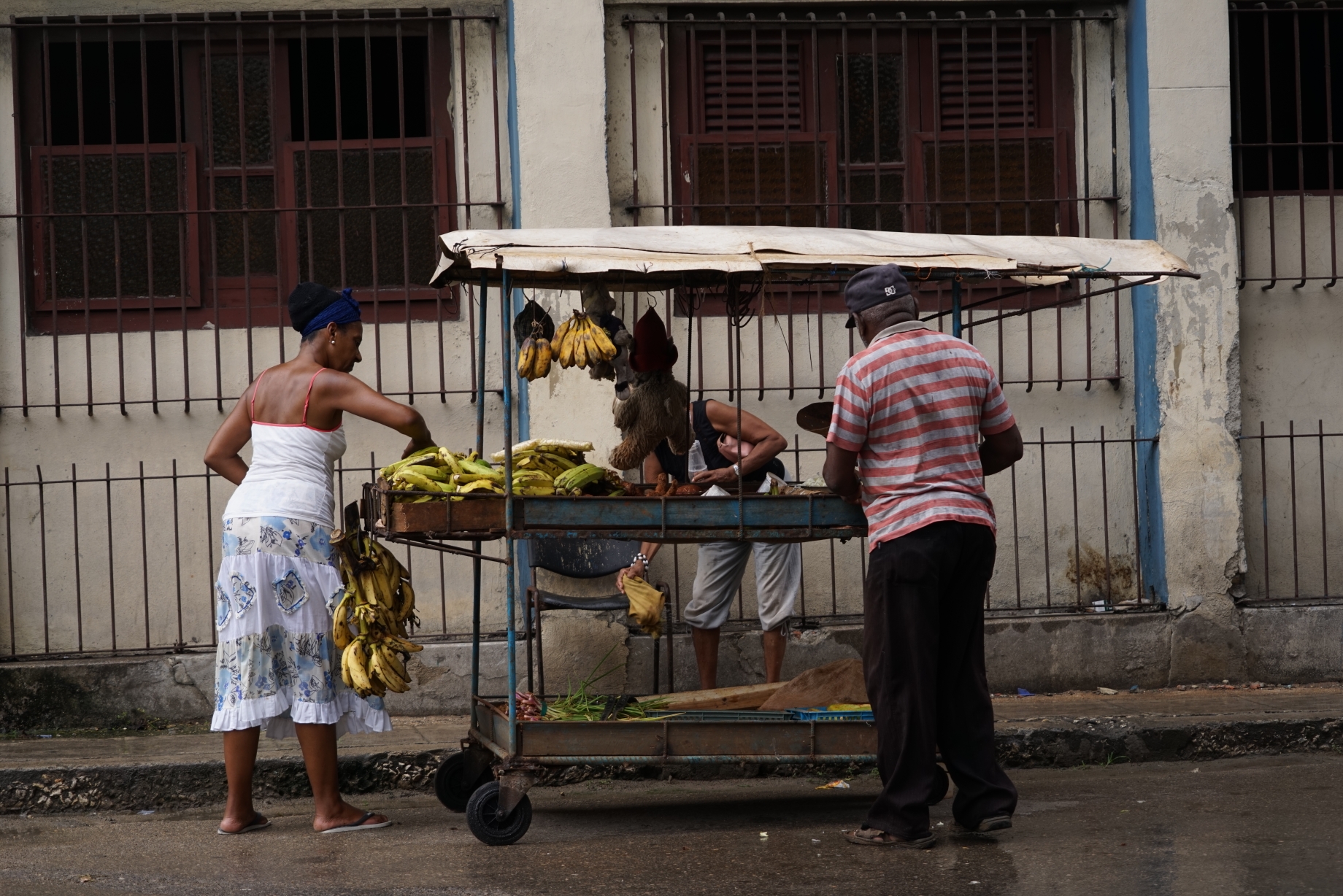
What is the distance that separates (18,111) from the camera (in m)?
7.50

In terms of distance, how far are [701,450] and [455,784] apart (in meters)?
1.94

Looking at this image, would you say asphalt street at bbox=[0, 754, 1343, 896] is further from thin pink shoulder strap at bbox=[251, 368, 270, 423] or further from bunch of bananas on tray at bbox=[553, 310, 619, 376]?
bunch of bananas on tray at bbox=[553, 310, 619, 376]

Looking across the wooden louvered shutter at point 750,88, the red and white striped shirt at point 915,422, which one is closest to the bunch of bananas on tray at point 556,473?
the red and white striped shirt at point 915,422

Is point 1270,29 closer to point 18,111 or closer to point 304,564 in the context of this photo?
point 304,564

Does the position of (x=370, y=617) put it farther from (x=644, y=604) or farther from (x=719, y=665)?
(x=719, y=665)

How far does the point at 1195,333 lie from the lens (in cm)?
763

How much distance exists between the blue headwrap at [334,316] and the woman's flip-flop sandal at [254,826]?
183cm

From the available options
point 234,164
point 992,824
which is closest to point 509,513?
point 992,824

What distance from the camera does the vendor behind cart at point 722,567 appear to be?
6219 mm

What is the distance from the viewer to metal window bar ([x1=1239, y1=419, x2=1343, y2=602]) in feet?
26.0

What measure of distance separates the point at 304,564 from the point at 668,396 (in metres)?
1.54

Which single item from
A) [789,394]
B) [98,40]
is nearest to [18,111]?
[98,40]

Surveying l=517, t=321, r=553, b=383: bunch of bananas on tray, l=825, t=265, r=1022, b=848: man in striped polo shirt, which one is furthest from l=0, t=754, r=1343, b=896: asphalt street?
l=517, t=321, r=553, b=383: bunch of bananas on tray

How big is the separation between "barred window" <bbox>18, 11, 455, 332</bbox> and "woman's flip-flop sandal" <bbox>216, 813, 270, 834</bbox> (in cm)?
321
